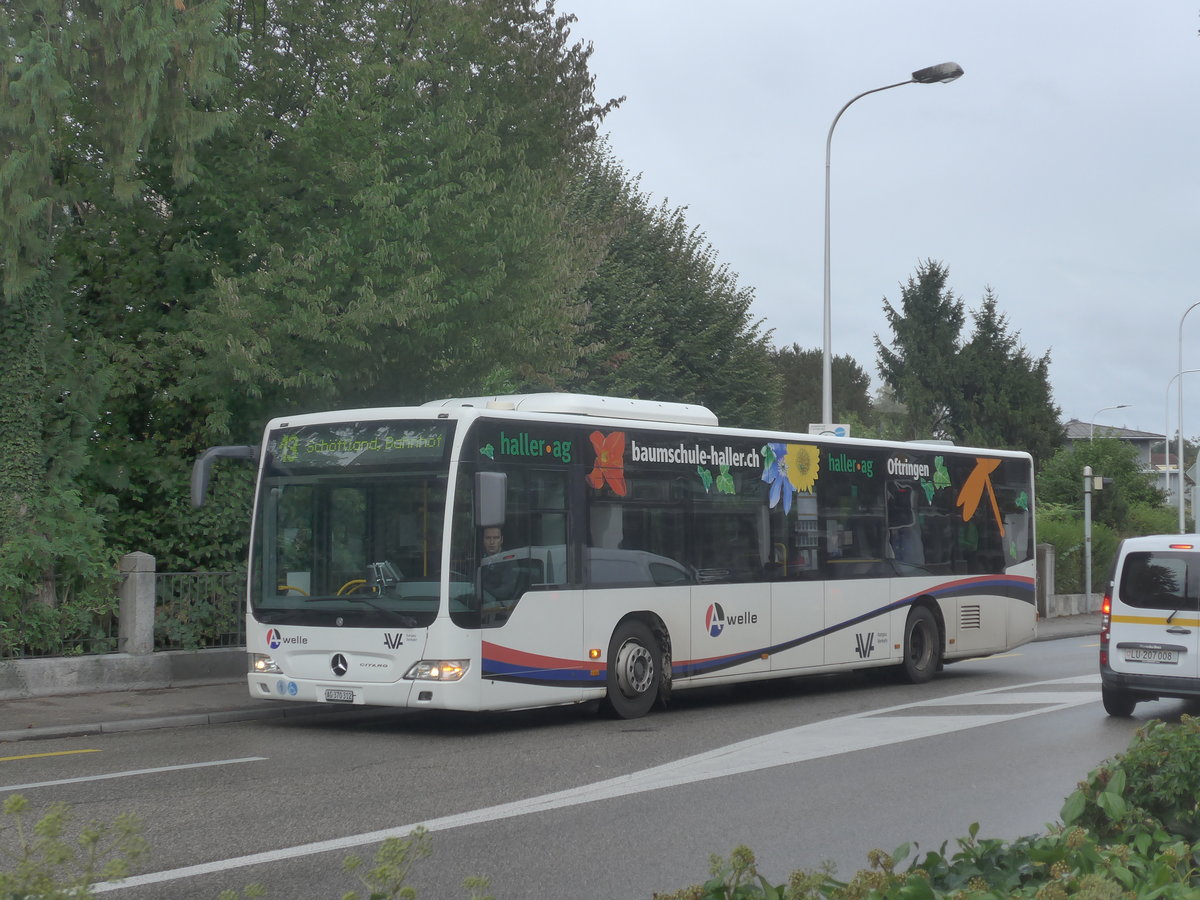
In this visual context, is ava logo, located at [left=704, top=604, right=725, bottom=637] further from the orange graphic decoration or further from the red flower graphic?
the orange graphic decoration

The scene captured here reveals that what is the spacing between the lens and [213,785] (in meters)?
9.39

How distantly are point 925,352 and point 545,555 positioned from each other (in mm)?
52585

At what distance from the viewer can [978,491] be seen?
19.0 metres

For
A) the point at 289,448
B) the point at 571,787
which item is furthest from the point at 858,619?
the point at 571,787

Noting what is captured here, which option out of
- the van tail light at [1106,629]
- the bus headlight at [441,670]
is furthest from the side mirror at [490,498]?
the van tail light at [1106,629]

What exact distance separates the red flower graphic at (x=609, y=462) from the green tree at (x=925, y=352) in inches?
1940

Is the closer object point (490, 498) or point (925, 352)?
point (490, 498)

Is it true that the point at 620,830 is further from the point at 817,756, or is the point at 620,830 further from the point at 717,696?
the point at 717,696

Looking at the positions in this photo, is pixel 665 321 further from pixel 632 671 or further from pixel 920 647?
pixel 632 671

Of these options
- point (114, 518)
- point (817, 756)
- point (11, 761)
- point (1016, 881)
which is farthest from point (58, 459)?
point (1016, 881)

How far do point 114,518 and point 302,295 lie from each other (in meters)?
3.85

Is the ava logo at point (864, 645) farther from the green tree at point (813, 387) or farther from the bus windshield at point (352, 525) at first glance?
the green tree at point (813, 387)

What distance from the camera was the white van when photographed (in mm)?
13250

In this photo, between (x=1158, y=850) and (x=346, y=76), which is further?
(x=346, y=76)
